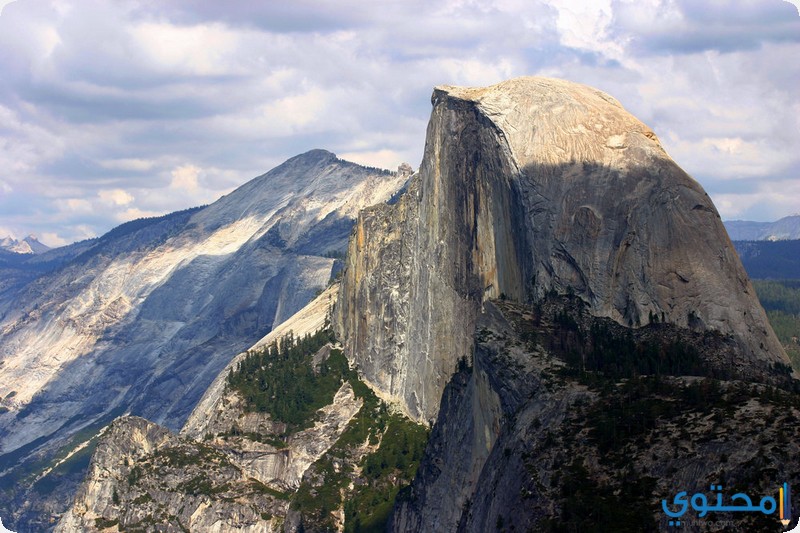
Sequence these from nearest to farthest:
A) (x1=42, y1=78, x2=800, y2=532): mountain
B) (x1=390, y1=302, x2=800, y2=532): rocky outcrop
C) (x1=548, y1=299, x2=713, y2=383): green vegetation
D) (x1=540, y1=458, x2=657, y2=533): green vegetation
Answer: (x1=390, y1=302, x2=800, y2=532): rocky outcrop → (x1=540, y1=458, x2=657, y2=533): green vegetation → (x1=42, y1=78, x2=800, y2=532): mountain → (x1=548, y1=299, x2=713, y2=383): green vegetation

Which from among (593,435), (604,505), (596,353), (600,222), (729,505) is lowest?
(729,505)

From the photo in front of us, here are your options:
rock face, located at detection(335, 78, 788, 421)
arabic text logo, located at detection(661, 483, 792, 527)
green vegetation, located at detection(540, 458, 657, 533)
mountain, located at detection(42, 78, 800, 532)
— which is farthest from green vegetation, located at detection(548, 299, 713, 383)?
arabic text logo, located at detection(661, 483, 792, 527)

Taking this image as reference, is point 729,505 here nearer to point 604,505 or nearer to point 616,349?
point 604,505

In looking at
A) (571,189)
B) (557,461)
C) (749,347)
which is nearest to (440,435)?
(571,189)

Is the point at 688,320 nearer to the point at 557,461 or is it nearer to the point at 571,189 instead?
the point at 571,189

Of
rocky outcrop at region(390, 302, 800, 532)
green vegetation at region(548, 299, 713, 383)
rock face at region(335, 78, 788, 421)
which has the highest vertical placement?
rock face at region(335, 78, 788, 421)

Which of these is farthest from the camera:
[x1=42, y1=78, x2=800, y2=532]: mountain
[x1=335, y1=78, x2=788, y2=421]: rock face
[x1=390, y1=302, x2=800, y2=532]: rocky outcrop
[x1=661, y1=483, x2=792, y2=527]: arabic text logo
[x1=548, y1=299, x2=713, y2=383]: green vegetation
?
[x1=335, y1=78, x2=788, y2=421]: rock face

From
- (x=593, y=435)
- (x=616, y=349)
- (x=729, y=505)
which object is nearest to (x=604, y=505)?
(x=729, y=505)

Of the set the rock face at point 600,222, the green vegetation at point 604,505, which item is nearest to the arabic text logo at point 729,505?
the green vegetation at point 604,505

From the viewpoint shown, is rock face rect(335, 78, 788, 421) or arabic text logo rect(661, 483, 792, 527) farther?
rock face rect(335, 78, 788, 421)

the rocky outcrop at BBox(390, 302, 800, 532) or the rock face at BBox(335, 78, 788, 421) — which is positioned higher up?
the rock face at BBox(335, 78, 788, 421)

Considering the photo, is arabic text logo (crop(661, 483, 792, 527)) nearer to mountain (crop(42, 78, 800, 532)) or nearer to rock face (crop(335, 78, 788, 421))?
mountain (crop(42, 78, 800, 532))
